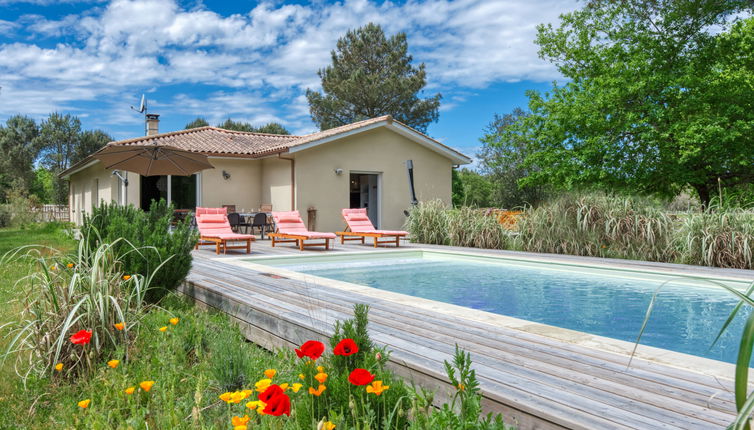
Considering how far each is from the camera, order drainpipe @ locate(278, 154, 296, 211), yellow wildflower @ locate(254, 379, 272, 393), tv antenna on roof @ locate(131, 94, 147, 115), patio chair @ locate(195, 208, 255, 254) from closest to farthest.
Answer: yellow wildflower @ locate(254, 379, 272, 393), patio chair @ locate(195, 208, 255, 254), drainpipe @ locate(278, 154, 296, 211), tv antenna on roof @ locate(131, 94, 147, 115)

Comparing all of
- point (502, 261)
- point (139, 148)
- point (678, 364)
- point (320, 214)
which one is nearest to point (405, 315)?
point (678, 364)

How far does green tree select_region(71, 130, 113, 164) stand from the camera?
124 ft

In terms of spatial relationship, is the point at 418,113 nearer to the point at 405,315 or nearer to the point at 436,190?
the point at 436,190

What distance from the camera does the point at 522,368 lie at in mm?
2488

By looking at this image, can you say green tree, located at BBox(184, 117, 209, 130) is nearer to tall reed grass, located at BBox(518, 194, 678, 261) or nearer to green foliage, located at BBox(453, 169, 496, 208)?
green foliage, located at BBox(453, 169, 496, 208)

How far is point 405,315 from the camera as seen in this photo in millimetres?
3766

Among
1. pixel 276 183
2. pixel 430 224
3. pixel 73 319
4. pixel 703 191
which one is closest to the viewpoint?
pixel 73 319

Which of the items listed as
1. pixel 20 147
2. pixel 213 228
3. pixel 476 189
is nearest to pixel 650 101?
pixel 476 189

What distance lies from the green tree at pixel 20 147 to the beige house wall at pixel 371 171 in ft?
105

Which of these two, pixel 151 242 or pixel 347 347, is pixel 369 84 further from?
pixel 347 347

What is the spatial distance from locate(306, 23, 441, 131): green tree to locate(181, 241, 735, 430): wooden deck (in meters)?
26.8

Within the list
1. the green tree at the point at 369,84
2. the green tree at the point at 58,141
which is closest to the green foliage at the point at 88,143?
the green tree at the point at 58,141

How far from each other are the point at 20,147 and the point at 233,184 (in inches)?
1221

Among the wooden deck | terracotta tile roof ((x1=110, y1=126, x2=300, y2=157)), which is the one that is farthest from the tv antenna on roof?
the wooden deck
